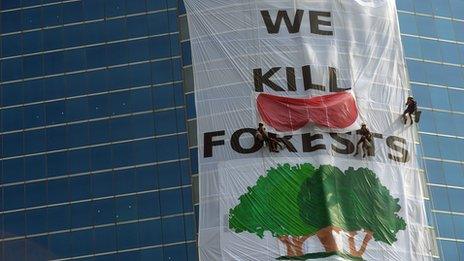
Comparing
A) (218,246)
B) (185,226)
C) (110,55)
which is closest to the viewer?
(218,246)

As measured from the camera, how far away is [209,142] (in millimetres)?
77500

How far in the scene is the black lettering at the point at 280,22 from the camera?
79.9m

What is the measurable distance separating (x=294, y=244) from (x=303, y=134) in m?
6.54

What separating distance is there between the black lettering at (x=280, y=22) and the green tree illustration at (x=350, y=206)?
29.4 ft

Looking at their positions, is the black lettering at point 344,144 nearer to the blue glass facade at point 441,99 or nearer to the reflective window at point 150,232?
the blue glass facade at point 441,99

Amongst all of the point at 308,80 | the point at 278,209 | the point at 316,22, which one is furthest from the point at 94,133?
the point at 278,209

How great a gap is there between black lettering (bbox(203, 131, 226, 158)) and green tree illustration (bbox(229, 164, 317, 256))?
3374 millimetres

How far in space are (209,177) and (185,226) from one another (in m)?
12.6

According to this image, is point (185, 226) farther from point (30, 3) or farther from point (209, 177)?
point (30, 3)

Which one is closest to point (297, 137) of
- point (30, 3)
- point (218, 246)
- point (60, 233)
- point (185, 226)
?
point (218, 246)

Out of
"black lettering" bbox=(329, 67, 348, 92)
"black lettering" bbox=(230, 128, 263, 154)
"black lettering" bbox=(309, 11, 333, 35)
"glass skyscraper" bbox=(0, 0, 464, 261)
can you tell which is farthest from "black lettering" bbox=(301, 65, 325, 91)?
"glass skyscraper" bbox=(0, 0, 464, 261)

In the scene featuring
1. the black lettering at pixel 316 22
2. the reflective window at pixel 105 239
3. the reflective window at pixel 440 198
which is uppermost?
the black lettering at pixel 316 22

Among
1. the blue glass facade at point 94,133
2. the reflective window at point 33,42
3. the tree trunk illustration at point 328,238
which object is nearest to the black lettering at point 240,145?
the tree trunk illustration at point 328,238

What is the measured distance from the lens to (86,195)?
9094 cm
